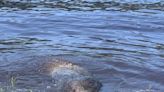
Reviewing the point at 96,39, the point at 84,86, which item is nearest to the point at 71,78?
the point at 84,86

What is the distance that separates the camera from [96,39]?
11.8 meters

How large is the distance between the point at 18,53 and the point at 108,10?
217 inches

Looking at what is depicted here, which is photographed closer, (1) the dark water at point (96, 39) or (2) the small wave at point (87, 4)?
(1) the dark water at point (96, 39)

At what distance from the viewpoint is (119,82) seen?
8.80m

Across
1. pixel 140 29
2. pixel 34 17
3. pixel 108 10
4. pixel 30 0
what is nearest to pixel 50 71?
pixel 140 29

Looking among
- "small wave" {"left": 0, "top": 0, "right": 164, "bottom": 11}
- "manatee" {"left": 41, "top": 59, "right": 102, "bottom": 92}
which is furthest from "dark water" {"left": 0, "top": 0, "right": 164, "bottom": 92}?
"manatee" {"left": 41, "top": 59, "right": 102, "bottom": 92}

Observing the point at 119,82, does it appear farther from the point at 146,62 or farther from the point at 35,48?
the point at 35,48

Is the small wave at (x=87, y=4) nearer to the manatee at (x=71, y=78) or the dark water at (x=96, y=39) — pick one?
the dark water at (x=96, y=39)

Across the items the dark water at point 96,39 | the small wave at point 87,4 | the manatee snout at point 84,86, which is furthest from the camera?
the small wave at point 87,4

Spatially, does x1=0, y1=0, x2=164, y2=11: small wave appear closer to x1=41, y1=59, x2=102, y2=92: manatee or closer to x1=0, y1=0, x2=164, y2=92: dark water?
x1=0, y1=0, x2=164, y2=92: dark water

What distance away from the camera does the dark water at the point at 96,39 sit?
922 centimetres

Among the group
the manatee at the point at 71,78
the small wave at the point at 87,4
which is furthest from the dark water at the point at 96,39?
the manatee at the point at 71,78

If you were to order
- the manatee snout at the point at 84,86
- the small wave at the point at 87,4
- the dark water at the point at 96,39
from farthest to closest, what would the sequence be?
1. the small wave at the point at 87,4
2. the dark water at the point at 96,39
3. the manatee snout at the point at 84,86

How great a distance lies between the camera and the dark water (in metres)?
9.22
